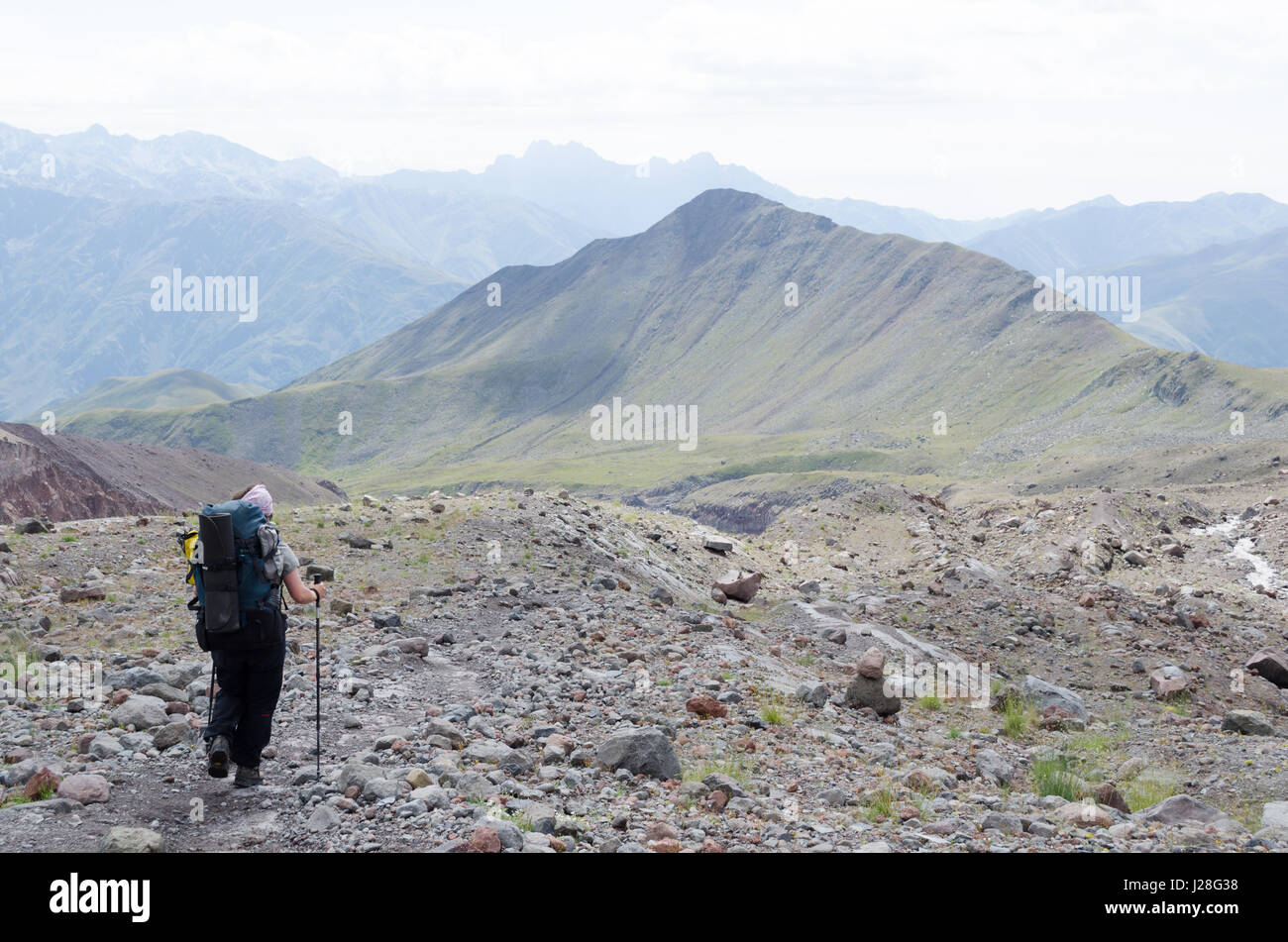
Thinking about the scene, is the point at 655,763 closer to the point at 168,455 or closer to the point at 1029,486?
the point at 1029,486

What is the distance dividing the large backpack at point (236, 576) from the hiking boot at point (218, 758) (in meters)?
0.88

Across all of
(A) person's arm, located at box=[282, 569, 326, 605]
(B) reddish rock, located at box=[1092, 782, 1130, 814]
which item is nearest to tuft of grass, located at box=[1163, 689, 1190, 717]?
(B) reddish rock, located at box=[1092, 782, 1130, 814]

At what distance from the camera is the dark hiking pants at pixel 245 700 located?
9391 millimetres

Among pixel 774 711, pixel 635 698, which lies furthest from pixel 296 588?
pixel 774 711

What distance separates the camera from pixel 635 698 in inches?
524

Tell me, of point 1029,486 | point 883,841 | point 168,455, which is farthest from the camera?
point 168,455

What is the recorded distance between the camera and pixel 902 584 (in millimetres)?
25109

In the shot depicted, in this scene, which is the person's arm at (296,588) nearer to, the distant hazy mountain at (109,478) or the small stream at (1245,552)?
the small stream at (1245,552)

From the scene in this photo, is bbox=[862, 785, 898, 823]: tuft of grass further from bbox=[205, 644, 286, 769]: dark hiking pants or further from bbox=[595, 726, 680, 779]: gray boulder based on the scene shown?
bbox=[205, 644, 286, 769]: dark hiking pants

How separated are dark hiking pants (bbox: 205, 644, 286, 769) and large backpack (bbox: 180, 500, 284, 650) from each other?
18 cm

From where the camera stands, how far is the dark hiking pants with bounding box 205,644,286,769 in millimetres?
9391

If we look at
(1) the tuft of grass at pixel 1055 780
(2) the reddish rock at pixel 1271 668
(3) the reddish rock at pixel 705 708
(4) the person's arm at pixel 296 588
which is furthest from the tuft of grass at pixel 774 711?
(2) the reddish rock at pixel 1271 668

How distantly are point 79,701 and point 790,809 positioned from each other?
8.22m
